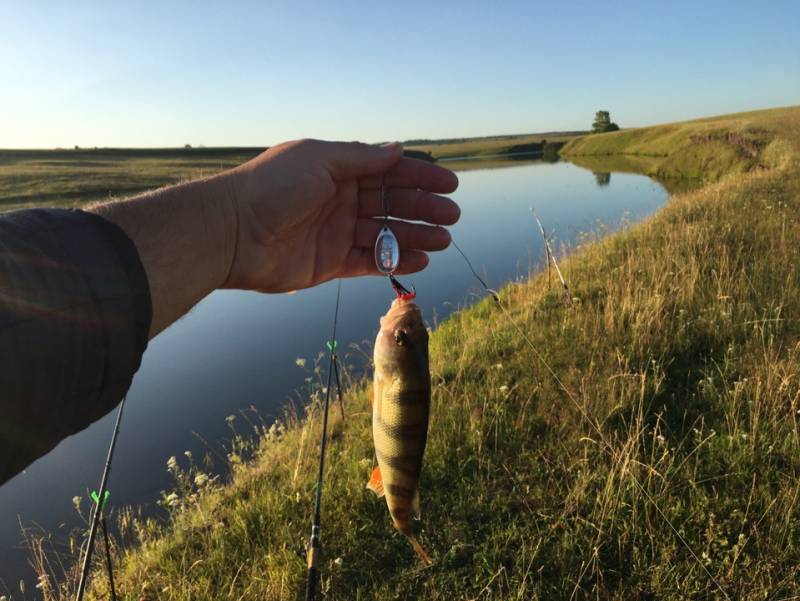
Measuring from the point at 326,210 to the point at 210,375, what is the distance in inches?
301

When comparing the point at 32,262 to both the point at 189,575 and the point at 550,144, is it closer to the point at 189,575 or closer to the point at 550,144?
the point at 189,575

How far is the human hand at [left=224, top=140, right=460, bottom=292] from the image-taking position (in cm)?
300

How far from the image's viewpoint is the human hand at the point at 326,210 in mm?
2996

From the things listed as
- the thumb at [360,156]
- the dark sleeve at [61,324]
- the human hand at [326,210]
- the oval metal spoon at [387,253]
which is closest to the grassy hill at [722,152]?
the human hand at [326,210]

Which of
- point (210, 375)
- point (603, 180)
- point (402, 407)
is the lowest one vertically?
point (210, 375)

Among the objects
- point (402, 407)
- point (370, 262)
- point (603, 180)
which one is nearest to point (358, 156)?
point (370, 262)

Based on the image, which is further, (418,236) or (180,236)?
(418,236)

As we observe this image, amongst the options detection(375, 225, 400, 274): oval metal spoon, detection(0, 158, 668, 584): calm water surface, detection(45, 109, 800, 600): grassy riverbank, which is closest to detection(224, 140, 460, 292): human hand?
detection(375, 225, 400, 274): oval metal spoon

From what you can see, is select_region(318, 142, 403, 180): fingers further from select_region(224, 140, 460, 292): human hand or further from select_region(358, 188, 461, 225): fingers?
select_region(358, 188, 461, 225): fingers

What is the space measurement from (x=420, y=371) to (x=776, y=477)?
320 cm

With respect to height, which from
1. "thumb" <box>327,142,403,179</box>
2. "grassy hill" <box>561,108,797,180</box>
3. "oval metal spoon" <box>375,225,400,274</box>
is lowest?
"oval metal spoon" <box>375,225,400,274</box>

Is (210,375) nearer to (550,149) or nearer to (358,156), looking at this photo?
(358,156)

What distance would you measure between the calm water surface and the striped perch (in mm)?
5074

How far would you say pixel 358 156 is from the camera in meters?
3.09
